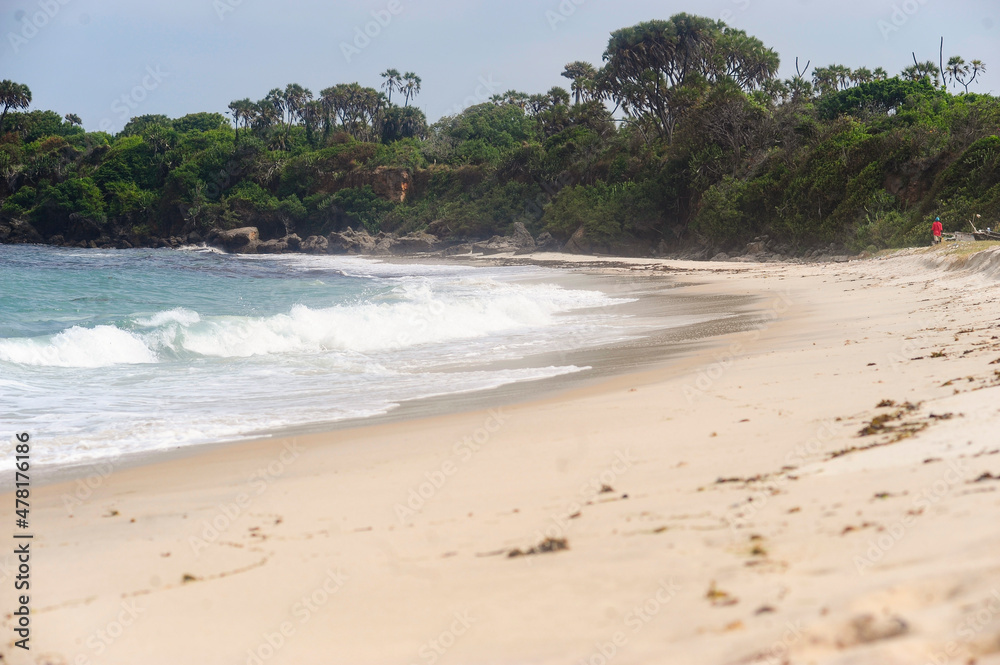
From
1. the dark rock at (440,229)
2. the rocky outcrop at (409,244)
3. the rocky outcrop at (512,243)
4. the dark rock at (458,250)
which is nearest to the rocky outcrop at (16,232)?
the rocky outcrop at (409,244)

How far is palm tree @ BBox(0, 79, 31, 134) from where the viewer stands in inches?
3081

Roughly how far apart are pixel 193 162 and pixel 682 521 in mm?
77892

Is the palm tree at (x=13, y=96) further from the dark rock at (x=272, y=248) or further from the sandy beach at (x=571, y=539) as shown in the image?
the sandy beach at (x=571, y=539)

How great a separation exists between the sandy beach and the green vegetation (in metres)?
23.2

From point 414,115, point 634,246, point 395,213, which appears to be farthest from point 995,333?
point 414,115

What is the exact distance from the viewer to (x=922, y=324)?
31.3 ft

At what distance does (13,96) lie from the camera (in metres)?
79.3

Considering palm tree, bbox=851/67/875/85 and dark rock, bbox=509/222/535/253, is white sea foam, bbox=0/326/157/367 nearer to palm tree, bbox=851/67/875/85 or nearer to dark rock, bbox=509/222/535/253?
dark rock, bbox=509/222/535/253

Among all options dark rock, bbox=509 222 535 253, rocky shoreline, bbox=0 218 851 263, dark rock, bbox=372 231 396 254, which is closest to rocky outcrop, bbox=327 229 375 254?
rocky shoreline, bbox=0 218 851 263

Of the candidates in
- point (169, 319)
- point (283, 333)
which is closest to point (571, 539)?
point (283, 333)

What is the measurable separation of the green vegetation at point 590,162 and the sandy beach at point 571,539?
76.2ft

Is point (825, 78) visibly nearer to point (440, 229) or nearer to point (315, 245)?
point (440, 229)

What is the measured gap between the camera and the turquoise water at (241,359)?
24.5 ft

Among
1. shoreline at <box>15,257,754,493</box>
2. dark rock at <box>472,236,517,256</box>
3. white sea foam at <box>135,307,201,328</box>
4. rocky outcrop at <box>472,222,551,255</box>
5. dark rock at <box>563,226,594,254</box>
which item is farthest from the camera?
dark rock at <box>472,236,517,256</box>
